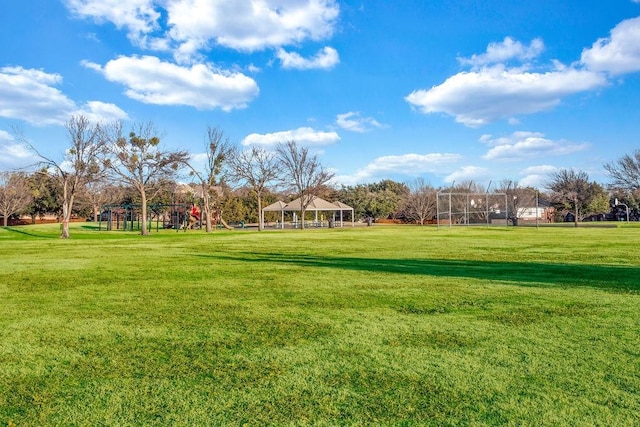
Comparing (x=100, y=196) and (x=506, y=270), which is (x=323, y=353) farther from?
(x=100, y=196)

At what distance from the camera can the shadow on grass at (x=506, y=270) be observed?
27.7 ft

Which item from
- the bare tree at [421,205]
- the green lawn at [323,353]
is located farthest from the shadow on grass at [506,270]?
the bare tree at [421,205]

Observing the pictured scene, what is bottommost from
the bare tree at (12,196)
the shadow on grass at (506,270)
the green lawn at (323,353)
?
the green lawn at (323,353)

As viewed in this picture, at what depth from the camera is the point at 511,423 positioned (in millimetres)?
2869

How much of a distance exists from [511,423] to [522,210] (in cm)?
5727

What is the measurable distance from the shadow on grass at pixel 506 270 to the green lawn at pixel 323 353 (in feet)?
0.62

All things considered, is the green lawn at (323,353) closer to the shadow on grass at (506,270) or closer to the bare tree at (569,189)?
the shadow on grass at (506,270)

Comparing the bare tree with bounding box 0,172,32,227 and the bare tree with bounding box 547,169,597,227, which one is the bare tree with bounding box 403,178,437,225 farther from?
the bare tree with bounding box 0,172,32,227

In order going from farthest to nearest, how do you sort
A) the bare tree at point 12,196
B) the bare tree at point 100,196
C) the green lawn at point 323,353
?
the bare tree at point 100,196, the bare tree at point 12,196, the green lawn at point 323,353

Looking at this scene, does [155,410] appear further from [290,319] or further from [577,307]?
[577,307]

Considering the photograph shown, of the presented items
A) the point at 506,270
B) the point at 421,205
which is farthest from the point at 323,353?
the point at 421,205

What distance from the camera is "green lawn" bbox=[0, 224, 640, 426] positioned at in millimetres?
3078

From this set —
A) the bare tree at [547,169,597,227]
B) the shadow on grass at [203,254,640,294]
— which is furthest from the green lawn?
the bare tree at [547,169,597,227]

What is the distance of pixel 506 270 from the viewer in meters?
10.5
